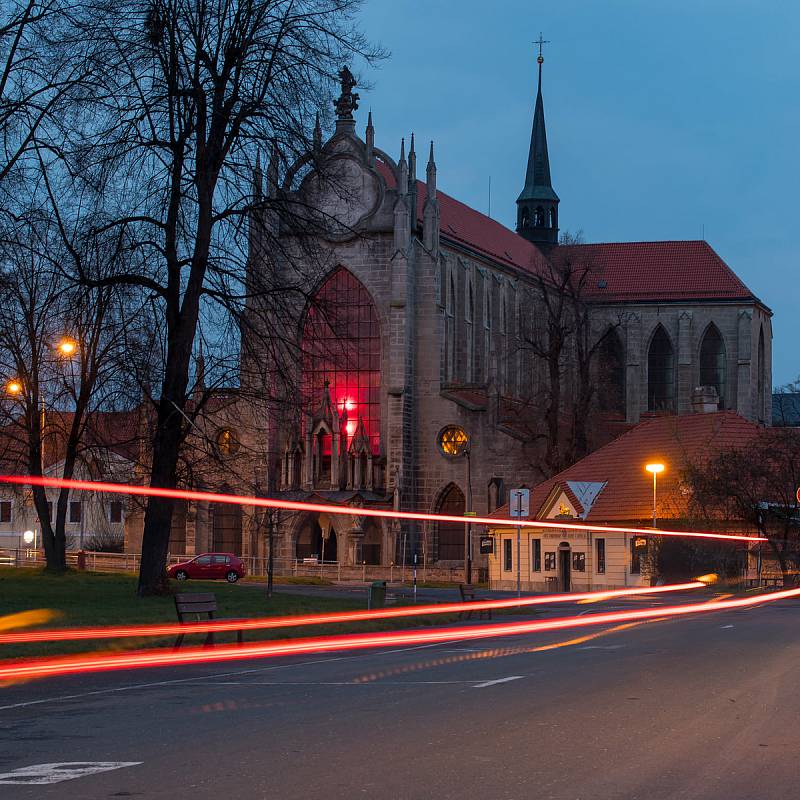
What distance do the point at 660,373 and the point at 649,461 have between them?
40.4m

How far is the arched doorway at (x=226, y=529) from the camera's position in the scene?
7569 cm

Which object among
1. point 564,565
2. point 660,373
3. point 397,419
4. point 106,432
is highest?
point 660,373

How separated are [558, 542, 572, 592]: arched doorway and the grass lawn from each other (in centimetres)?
1825

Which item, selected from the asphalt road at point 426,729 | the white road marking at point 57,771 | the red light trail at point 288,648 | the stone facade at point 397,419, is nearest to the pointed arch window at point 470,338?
the stone facade at point 397,419

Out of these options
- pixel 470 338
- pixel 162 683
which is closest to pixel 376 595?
pixel 162 683

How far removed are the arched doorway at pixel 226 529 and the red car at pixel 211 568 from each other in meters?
8.90

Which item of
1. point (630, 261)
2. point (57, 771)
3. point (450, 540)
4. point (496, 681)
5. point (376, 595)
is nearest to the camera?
point (57, 771)

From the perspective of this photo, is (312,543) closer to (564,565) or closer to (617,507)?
(564,565)

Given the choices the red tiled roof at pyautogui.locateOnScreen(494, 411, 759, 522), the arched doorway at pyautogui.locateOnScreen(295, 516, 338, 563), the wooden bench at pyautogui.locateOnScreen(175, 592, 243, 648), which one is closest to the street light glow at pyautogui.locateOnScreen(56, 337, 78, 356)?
the wooden bench at pyautogui.locateOnScreen(175, 592, 243, 648)

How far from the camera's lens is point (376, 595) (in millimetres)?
34969

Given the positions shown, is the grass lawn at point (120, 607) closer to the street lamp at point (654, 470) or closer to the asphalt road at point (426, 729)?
the asphalt road at point (426, 729)

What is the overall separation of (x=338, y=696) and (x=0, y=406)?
3478 cm

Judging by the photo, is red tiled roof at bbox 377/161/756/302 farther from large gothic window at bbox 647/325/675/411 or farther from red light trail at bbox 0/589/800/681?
red light trail at bbox 0/589/800/681

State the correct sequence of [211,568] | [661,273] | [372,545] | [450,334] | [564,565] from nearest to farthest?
[564,565], [211,568], [372,545], [450,334], [661,273]
